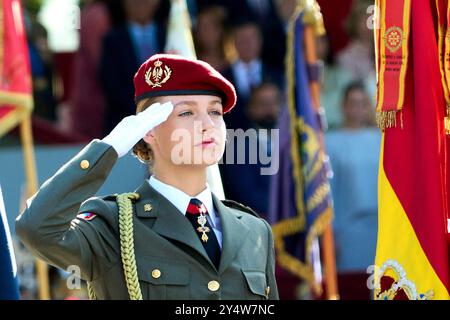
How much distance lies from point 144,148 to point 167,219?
0.29m

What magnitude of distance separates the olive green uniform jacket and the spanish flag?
0.47 metres

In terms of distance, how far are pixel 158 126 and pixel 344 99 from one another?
5268mm

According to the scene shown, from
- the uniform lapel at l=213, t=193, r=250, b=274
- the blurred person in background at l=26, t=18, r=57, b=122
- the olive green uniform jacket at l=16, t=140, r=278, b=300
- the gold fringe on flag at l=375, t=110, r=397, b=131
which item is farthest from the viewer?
the blurred person in background at l=26, t=18, r=57, b=122

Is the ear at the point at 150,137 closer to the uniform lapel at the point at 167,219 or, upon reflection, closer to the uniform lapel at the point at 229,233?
the uniform lapel at the point at 167,219

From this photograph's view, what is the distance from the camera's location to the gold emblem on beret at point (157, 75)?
4.77 metres

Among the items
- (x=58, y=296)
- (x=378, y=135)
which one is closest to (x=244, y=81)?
(x=378, y=135)

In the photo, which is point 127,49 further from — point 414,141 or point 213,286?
point 213,286

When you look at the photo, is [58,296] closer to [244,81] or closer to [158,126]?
[244,81]

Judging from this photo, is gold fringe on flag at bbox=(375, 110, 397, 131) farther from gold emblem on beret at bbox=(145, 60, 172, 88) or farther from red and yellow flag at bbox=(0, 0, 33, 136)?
red and yellow flag at bbox=(0, 0, 33, 136)

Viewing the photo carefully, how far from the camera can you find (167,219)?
470 cm

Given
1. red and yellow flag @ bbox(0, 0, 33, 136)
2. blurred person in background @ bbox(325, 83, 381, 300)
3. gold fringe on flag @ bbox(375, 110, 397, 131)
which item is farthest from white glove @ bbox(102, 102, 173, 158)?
blurred person in background @ bbox(325, 83, 381, 300)

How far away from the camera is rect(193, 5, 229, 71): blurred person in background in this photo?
1007 cm

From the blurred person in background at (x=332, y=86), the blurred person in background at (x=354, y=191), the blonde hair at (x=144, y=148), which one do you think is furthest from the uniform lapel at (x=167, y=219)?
the blurred person in background at (x=332, y=86)

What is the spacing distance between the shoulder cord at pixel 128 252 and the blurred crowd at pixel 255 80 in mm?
4432
